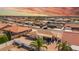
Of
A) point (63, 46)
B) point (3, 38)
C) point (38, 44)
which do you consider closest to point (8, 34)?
point (3, 38)

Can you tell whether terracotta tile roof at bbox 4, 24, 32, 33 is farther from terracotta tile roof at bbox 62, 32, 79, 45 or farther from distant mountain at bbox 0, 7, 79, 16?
terracotta tile roof at bbox 62, 32, 79, 45

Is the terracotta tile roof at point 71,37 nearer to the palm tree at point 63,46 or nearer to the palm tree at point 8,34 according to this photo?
the palm tree at point 63,46

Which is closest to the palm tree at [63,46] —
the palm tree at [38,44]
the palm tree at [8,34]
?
the palm tree at [38,44]

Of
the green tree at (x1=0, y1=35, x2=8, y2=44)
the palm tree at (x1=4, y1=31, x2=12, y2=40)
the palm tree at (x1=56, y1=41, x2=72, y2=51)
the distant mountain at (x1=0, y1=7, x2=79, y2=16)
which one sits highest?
the distant mountain at (x1=0, y1=7, x2=79, y2=16)

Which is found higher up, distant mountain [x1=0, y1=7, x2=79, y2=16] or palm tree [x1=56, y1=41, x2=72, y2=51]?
distant mountain [x1=0, y1=7, x2=79, y2=16]

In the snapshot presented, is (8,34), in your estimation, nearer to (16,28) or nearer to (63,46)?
(16,28)

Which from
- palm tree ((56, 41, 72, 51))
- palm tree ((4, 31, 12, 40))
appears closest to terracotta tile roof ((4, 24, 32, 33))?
palm tree ((4, 31, 12, 40))
